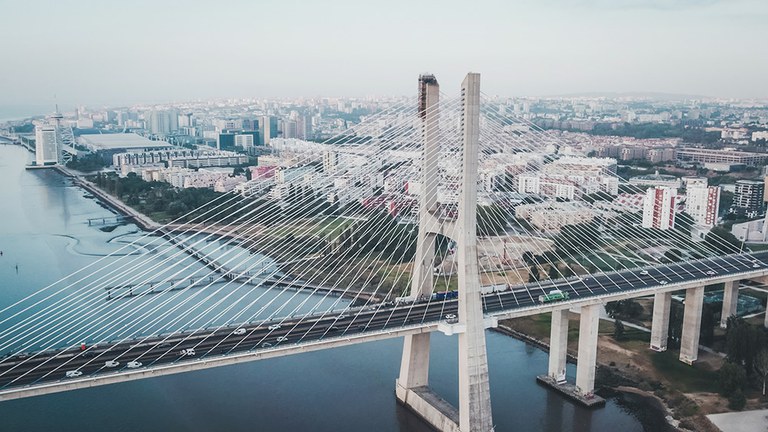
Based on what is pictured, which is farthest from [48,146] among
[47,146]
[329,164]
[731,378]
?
[731,378]

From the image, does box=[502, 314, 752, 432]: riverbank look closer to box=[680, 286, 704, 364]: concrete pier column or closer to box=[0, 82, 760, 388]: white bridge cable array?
box=[680, 286, 704, 364]: concrete pier column

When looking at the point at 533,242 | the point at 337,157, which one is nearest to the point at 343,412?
the point at 533,242

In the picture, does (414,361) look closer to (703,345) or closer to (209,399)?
(209,399)

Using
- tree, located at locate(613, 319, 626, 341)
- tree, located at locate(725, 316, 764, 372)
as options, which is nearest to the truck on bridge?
tree, located at locate(613, 319, 626, 341)

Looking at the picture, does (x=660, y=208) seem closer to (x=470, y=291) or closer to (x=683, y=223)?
(x=683, y=223)

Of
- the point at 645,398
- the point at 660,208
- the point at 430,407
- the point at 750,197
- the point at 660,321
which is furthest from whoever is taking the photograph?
the point at 750,197

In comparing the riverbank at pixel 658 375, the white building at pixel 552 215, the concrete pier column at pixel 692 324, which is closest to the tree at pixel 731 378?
the riverbank at pixel 658 375
